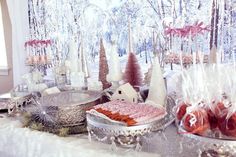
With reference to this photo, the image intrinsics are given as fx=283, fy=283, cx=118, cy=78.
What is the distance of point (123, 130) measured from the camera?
79 centimetres

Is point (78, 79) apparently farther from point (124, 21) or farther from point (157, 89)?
point (124, 21)

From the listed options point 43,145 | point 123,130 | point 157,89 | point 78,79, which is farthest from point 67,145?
point 78,79

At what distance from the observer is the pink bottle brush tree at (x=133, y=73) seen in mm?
1199

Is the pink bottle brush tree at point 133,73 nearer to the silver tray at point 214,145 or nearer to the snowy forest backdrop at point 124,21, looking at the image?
the snowy forest backdrop at point 124,21

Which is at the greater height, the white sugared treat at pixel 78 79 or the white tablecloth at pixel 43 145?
the white sugared treat at pixel 78 79

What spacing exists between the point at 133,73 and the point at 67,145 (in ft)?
1.43

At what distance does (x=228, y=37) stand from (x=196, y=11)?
24cm

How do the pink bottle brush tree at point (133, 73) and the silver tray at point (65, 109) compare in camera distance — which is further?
the pink bottle brush tree at point (133, 73)

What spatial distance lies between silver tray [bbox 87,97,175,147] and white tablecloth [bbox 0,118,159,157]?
28 millimetres

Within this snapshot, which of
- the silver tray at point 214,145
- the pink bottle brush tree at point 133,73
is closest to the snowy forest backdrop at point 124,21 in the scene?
the pink bottle brush tree at point 133,73

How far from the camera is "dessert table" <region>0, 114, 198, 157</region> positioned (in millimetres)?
820

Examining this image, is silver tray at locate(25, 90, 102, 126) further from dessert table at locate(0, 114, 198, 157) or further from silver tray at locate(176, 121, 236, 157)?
silver tray at locate(176, 121, 236, 157)

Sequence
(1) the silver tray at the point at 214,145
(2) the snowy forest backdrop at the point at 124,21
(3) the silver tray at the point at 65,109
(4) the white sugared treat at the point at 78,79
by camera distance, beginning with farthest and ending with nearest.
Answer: (2) the snowy forest backdrop at the point at 124,21 → (4) the white sugared treat at the point at 78,79 → (3) the silver tray at the point at 65,109 → (1) the silver tray at the point at 214,145

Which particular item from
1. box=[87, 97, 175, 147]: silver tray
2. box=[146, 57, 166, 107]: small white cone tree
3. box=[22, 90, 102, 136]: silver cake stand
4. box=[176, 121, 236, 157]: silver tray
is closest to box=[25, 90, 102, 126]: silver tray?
box=[22, 90, 102, 136]: silver cake stand
